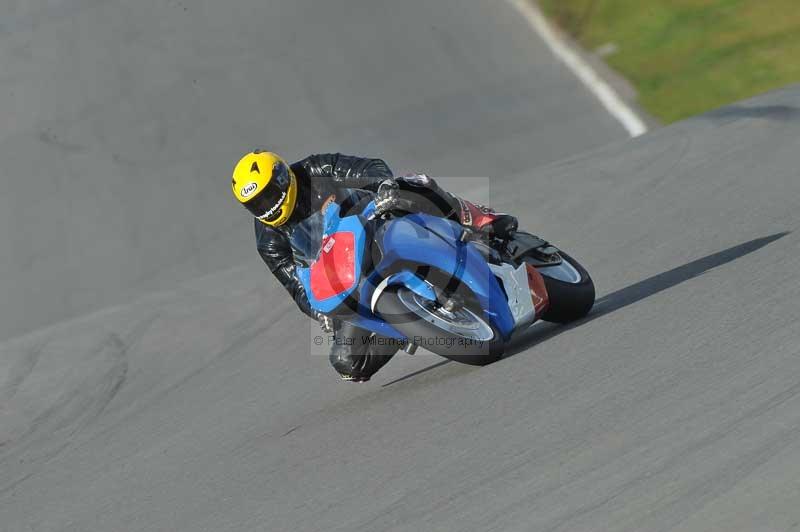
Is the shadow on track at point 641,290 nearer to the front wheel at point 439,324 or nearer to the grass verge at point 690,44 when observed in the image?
the front wheel at point 439,324

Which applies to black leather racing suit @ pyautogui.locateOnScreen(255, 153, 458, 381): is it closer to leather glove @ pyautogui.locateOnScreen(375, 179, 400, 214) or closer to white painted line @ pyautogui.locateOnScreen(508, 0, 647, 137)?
leather glove @ pyautogui.locateOnScreen(375, 179, 400, 214)

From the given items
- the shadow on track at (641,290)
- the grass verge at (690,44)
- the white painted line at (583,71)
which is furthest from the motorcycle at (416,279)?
the grass verge at (690,44)

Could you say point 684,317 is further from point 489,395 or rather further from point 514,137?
point 514,137

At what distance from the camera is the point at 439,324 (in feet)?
19.1

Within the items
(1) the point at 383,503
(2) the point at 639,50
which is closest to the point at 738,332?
(1) the point at 383,503

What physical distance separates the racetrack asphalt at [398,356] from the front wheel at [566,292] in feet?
0.33

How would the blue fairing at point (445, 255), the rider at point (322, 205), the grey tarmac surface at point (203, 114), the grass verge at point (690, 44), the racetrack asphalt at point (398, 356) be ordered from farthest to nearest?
the grass verge at point (690, 44) → the grey tarmac surface at point (203, 114) → the rider at point (322, 205) → the blue fairing at point (445, 255) → the racetrack asphalt at point (398, 356)

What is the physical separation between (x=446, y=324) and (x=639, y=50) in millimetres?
11781

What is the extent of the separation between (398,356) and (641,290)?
1.75 meters

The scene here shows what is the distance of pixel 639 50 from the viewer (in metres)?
16.7

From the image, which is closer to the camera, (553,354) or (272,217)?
(553,354)

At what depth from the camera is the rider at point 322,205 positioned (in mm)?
6328

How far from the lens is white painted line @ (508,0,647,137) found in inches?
591

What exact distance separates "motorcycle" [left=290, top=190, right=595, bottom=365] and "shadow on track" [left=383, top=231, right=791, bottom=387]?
0.38 metres
